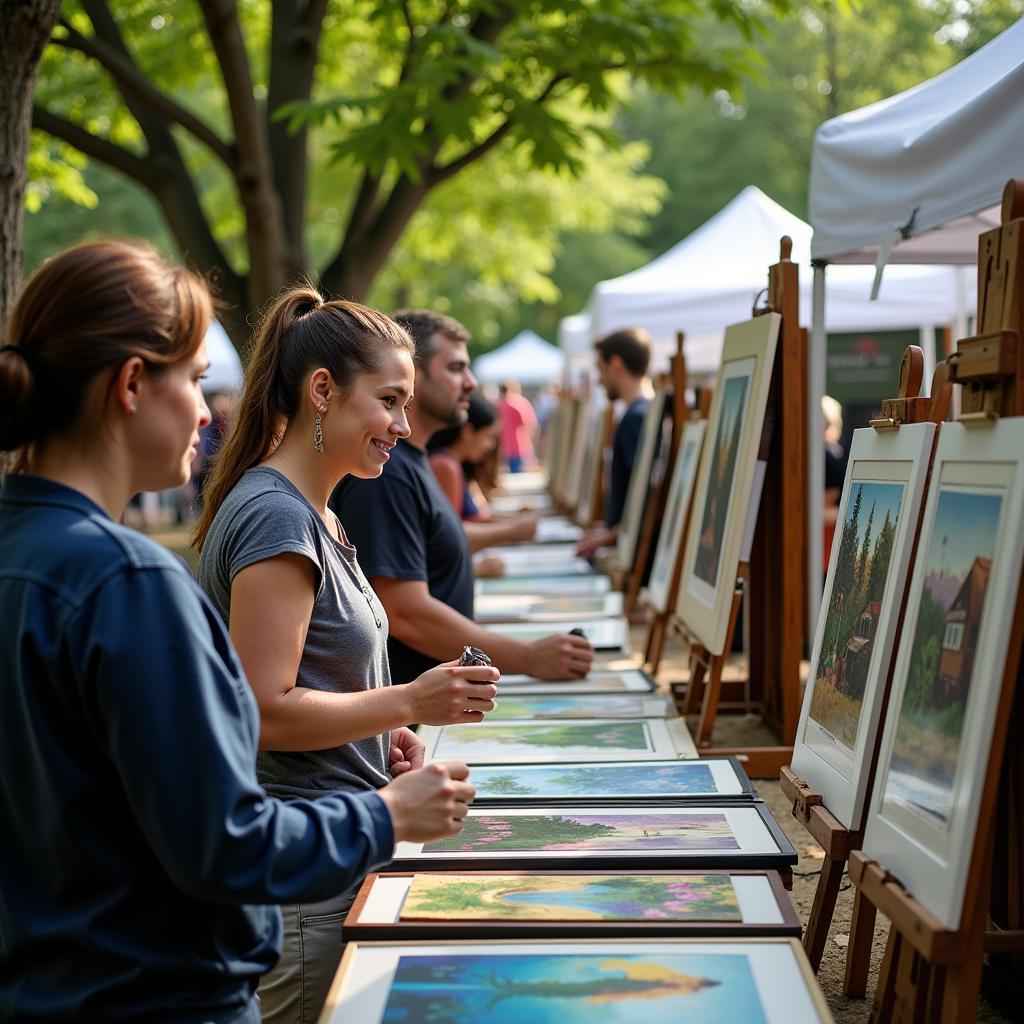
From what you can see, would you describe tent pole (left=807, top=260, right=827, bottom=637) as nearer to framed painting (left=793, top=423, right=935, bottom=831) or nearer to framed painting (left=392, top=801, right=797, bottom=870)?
framed painting (left=793, top=423, right=935, bottom=831)

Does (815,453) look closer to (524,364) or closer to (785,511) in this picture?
(785,511)

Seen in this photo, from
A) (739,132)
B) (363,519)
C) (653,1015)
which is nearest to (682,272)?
(363,519)

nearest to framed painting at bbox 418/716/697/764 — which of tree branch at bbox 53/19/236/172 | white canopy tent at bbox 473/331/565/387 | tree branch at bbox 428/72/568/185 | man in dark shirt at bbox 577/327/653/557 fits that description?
man in dark shirt at bbox 577/327/653/557

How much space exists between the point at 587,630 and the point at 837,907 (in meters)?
1.80

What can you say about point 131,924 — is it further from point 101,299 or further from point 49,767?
point 101,299

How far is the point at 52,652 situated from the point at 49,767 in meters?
0.13

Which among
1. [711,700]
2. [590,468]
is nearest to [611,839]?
[711,700]

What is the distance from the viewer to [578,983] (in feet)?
5.78

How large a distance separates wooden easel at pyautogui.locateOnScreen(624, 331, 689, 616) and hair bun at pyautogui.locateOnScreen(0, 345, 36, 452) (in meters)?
4.83

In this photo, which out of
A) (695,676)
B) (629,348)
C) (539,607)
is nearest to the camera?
(695,676)

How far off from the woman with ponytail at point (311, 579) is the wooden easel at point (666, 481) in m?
3.86

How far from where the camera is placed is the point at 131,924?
4.72 ft

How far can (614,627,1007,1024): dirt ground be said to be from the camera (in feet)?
8.45

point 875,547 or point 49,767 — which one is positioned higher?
point 875,547
